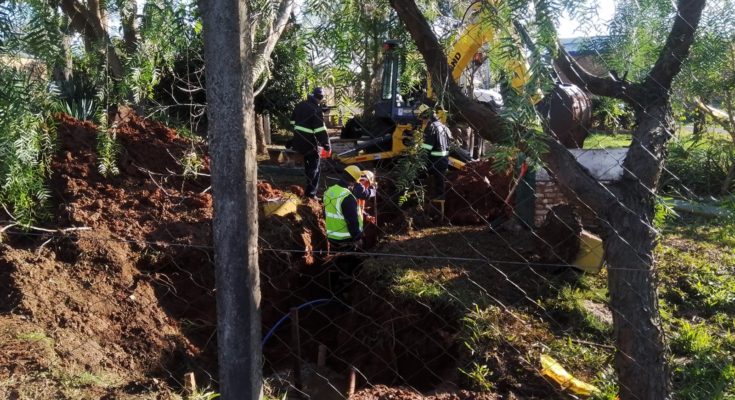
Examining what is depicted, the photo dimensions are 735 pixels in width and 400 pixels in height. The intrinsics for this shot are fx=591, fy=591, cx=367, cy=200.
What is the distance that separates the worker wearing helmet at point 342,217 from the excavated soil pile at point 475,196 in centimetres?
187

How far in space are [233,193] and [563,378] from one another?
2964 millimetres

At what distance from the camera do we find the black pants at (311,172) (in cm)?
777

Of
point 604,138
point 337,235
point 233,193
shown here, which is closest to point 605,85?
point 604,138

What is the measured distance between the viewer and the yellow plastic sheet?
370 centimetres

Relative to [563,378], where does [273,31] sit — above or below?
above

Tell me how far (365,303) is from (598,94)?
3.68 meters

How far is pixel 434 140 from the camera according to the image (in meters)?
3.88

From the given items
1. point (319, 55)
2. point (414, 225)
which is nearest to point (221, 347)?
point (319, 55)

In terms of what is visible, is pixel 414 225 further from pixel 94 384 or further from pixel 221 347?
pixel 221 347

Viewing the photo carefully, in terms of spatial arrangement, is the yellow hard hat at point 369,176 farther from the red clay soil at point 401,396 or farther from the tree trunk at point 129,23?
the tree trunk at point 129,23

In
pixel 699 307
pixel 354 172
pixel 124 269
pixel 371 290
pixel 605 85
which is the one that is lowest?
pixel 699 307

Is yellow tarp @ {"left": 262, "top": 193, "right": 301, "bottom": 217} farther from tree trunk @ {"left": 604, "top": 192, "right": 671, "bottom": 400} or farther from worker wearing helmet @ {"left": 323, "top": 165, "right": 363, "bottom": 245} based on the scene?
tree trunk @ {"left": 604, "top": 192, "right": 671, "bottom": 400}

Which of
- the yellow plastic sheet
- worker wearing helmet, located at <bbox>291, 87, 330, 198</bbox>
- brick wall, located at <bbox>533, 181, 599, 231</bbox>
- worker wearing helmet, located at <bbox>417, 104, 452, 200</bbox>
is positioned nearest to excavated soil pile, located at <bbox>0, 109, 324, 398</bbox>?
worker wearing helmet, located at <bbox>291, 87, 330, 198</bbox>

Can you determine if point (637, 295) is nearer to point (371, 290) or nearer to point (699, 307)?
point (371, 290)
